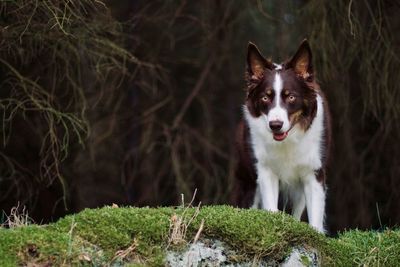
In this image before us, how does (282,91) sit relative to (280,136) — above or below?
above

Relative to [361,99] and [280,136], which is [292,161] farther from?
[361,99]

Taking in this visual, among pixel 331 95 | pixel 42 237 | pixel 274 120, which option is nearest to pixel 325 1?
pixel 331 95

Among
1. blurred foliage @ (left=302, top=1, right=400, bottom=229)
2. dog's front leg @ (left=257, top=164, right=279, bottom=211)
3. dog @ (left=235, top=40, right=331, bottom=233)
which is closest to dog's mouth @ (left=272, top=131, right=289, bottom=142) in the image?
dog @ (left=235, top=40, right=331, bottom=233)

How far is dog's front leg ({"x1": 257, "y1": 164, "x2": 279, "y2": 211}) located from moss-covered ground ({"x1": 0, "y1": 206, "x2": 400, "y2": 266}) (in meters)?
1.47

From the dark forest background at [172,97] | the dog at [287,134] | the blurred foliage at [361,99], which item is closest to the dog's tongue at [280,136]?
the dog at [287,134]

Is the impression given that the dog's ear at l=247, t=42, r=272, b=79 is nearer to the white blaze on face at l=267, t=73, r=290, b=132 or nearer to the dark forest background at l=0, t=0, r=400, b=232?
the white blaze on face at l=267, t=73, r=290, b=132

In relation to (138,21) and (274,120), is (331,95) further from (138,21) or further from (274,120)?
(274,120)

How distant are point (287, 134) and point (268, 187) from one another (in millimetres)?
497

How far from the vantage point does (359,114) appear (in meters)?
12.0

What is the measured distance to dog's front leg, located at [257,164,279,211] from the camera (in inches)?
283

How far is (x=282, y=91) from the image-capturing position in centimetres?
690

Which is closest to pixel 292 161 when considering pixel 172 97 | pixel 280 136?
pixel 280 136

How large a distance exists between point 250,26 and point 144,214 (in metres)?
8.35

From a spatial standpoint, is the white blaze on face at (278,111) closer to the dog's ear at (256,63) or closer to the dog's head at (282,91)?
the dog's head at (282,91)
